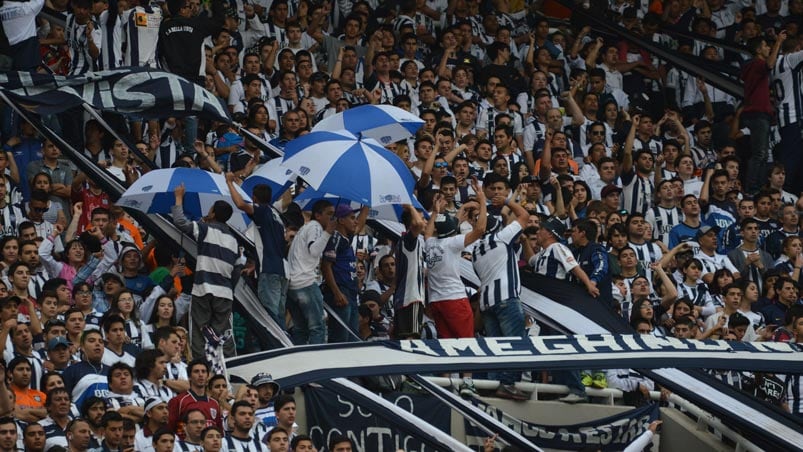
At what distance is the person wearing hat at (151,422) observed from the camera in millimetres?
12985

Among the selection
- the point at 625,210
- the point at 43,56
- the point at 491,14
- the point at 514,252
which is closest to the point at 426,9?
the point at 491,14

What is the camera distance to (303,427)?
15219 mm

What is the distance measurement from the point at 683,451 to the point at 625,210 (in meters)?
4.19

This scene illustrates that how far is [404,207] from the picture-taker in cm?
1575

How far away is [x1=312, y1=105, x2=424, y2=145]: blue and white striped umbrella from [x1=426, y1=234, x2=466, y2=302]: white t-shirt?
1527 mm

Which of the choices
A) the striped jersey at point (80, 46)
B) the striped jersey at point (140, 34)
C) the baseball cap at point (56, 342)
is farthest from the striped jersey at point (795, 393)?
the striped jersey at point (80, 46)

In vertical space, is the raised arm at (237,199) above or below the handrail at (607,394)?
above

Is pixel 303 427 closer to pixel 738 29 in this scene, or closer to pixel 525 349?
pixel 525 349

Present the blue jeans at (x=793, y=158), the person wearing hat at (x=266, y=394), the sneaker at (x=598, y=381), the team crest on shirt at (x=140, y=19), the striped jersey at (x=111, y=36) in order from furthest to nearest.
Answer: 1. the blue jeans at (x=793, y=158)
2. the striped jersey at (x=111, y=36)
3. the team crest on shirt at (x=140, y=19)
4. the sneaker at (x=598, y=381)
5. the person wearing hat at (x=266, y=394)

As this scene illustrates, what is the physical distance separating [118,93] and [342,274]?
3.11 meters

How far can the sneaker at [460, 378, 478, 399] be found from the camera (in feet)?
52.2

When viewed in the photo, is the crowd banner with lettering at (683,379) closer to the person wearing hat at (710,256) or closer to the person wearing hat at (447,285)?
the person wearing hat at (447,285)

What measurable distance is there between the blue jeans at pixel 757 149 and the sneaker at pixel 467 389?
678cm

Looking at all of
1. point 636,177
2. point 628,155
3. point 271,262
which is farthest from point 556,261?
point 628,155
